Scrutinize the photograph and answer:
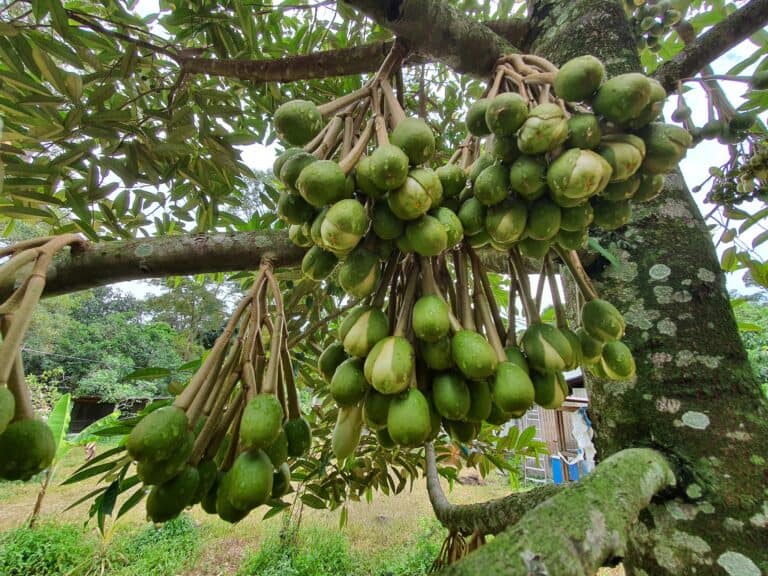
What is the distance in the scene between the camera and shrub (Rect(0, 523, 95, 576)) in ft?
23.9

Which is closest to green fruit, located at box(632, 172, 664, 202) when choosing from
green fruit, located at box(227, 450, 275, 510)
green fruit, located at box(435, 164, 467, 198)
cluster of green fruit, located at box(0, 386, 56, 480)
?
green fruit, located at box(435, 164, 467, 198)

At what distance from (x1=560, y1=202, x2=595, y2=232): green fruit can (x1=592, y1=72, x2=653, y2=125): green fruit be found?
0.16 metres

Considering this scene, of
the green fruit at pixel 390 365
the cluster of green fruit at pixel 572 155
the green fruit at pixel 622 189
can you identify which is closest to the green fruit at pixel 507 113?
the cluster of green fruit at pixel 572 155

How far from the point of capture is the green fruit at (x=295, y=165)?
0.78 meters

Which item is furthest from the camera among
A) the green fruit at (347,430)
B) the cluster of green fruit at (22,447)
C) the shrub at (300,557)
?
the shrub at (300,557)

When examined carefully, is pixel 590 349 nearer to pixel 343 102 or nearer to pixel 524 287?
pixel 524 287

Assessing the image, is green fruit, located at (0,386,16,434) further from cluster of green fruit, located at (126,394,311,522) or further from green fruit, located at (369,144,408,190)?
green fruit, located at (369,144,408,190)

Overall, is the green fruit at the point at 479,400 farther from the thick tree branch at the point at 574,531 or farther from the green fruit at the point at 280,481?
the green fruit at the point at 280,481

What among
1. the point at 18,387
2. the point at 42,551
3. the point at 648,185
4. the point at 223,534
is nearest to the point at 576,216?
the point at 648,185

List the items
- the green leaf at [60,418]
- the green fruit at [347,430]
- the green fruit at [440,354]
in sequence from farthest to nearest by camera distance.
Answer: the green leaf at [60,418], the green fruit at [347,430], the green fruit at [440,354]

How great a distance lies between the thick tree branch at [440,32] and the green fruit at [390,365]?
742mm

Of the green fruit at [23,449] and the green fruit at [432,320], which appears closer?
the green fruit at [23,449]

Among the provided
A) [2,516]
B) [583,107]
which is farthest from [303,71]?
[2,516]

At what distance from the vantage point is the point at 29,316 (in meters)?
0.60
